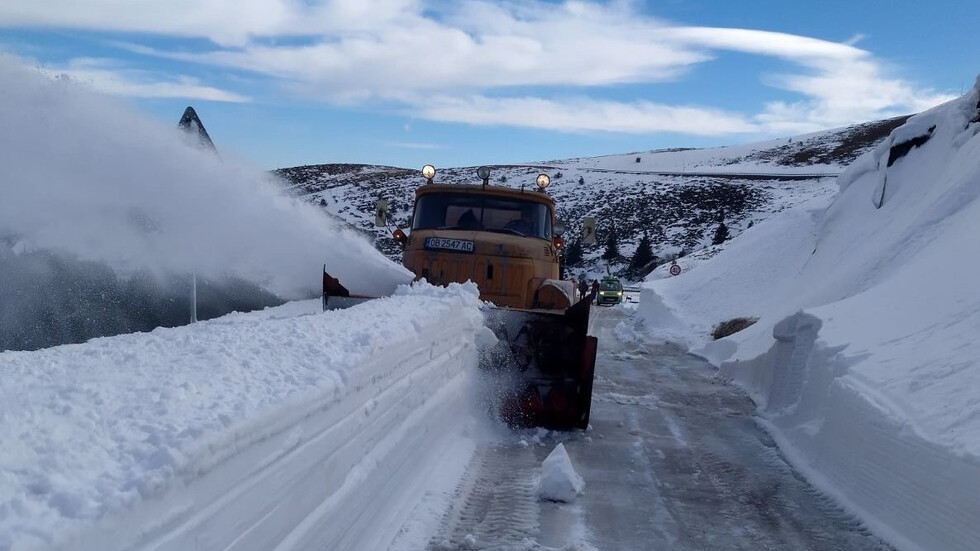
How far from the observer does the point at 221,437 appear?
8.11ft

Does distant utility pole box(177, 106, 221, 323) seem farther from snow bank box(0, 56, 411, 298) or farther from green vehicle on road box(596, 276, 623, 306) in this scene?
green vehicle on road box(596, 276, 623, 306)

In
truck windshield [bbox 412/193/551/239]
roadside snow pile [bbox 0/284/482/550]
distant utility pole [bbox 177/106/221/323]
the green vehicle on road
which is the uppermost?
distant utility pole [bbox 177/106/221/323]

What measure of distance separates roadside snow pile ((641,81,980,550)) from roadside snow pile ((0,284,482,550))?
9.85ft

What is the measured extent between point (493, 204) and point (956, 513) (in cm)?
604

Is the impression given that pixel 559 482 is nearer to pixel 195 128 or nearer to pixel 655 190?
pixel 195 128

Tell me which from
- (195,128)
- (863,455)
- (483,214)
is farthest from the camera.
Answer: (483,214)

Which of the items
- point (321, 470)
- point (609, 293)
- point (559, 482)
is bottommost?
point (609, 293)

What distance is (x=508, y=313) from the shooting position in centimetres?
738

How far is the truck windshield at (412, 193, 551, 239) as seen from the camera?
359 inches

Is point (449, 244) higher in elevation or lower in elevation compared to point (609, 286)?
higher

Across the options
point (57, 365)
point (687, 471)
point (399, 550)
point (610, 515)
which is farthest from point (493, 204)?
point (57, 365)

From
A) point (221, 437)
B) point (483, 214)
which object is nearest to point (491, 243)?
point (483, 214)

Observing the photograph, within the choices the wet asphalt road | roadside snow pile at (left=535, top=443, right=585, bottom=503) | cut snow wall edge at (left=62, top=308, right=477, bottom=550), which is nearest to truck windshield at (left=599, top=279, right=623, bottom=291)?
the wet asphalt road

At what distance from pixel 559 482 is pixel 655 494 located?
0.73 metres
